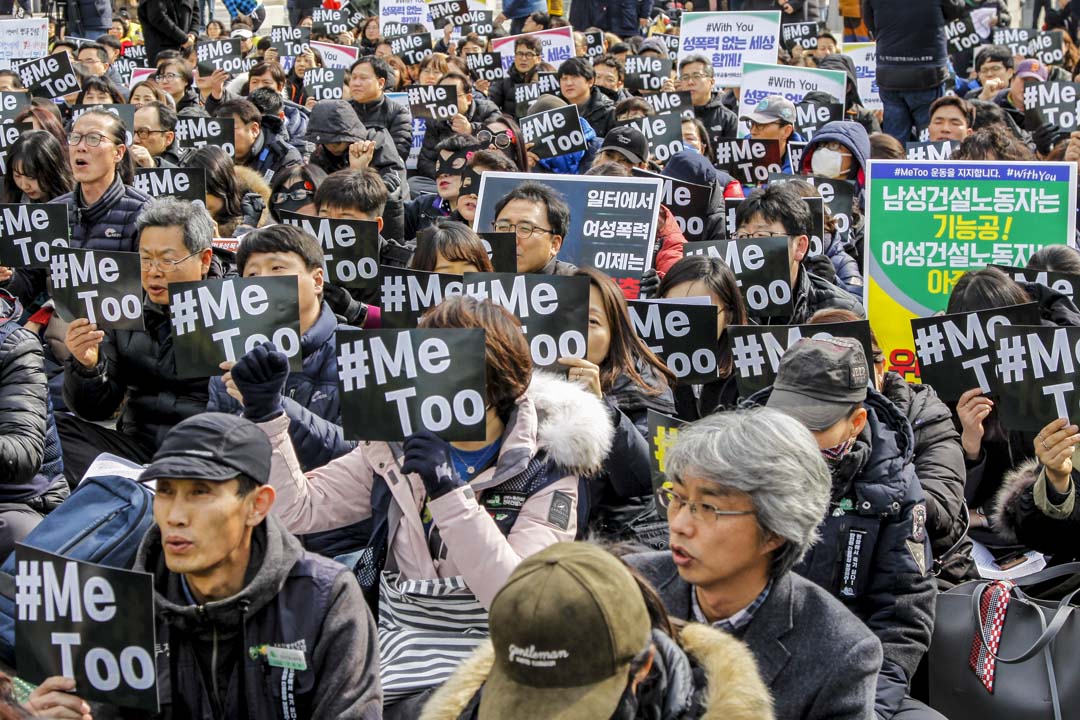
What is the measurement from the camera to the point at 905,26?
1298 cm

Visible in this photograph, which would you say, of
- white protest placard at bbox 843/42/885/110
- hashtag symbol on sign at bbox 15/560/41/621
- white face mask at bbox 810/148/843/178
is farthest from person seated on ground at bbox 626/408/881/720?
white protest placard at bbox 843/42/885/110

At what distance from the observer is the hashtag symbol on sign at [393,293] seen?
6262 millimetres

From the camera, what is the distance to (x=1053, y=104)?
12906 mm

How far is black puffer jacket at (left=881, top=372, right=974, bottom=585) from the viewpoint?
4.48 metres

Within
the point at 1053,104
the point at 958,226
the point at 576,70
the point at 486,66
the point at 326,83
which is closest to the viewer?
the point at 958,226

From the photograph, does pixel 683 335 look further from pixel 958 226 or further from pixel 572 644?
pixel 572 644

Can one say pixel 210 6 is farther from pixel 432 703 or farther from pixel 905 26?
pixel 432 703

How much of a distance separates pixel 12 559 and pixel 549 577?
266 cm

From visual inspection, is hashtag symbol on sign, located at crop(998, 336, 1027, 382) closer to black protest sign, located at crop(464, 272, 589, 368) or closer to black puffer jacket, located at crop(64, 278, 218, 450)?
black protest sign, located at crop(464, 272, 589, 368)

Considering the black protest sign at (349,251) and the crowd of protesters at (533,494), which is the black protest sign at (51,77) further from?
the black protest sign at (349,251)

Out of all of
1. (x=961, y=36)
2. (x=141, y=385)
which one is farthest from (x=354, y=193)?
(x=961, y=36)

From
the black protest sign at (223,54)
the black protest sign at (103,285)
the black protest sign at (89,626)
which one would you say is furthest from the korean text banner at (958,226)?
the black protest sign at (223,54)

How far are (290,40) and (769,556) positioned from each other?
55.5 ft

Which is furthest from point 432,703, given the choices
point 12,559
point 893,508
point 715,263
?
point 715,263
